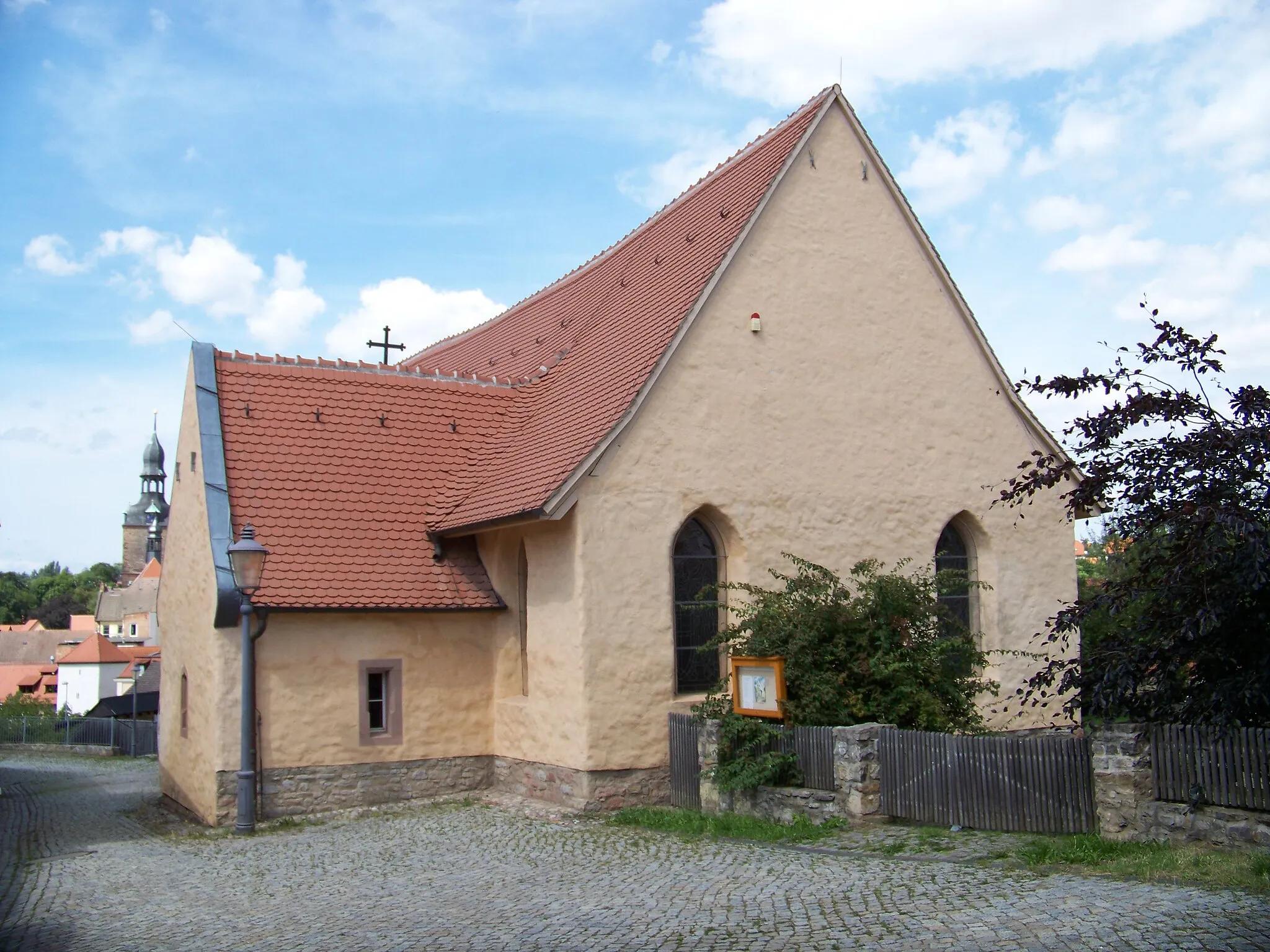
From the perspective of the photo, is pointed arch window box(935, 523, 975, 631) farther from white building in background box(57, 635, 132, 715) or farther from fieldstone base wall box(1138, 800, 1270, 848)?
white building in background box(57, 635, 132, 715)

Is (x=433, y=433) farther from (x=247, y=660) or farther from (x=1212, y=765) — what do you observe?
(x=1212, y=765)

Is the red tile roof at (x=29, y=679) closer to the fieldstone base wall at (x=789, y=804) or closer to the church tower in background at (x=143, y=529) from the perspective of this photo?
the church tower in background at (x=143, y=529)

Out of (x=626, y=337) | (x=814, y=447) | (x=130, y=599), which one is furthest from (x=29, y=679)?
(x=814, y=447)

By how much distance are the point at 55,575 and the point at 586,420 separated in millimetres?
156084

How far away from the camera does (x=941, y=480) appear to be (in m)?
17.3

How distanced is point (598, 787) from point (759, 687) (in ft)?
7.77

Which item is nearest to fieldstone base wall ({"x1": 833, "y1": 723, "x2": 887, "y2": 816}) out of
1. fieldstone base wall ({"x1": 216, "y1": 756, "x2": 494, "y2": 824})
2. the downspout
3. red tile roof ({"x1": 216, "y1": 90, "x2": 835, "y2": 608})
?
red tile roof ({"x1": 216, "y1": 90, "x2": 835, "y2": 608})

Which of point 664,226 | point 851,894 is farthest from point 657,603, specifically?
point 664,226

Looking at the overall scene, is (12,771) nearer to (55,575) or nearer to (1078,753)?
(1078,753)

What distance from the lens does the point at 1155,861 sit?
29.8 feet

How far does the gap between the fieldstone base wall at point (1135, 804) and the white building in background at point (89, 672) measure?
83.4 metres

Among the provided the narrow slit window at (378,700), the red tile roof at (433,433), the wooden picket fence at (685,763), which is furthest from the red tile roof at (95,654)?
the wooden picket fence at (685,763)

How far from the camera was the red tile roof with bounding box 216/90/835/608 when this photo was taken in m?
15.4

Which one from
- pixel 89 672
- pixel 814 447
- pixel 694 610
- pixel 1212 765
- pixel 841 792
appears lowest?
pixel 89 672
